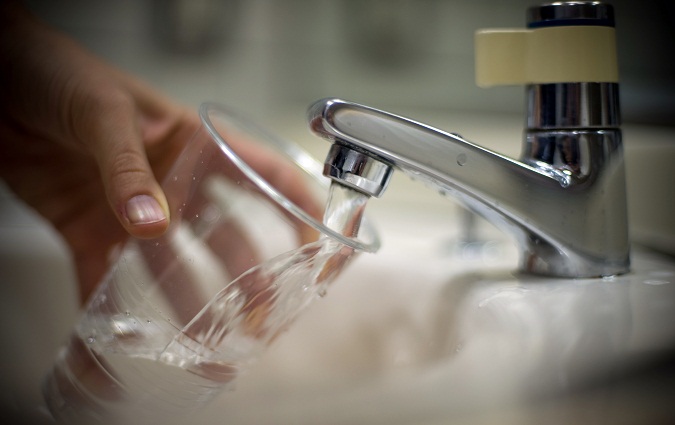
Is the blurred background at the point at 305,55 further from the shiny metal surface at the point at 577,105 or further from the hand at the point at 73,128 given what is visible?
the shiny metal surface at the point at 577,105

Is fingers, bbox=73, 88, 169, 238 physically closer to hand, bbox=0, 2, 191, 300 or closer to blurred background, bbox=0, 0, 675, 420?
hand, bbox=0, 2, 191, 300

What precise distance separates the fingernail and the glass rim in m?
0.04

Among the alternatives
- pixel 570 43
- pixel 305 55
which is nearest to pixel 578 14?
pixel 570 43

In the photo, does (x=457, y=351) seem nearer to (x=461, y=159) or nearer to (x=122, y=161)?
(x=461, y=159)

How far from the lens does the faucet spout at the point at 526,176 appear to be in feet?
1.06

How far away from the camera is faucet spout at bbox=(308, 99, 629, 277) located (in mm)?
323

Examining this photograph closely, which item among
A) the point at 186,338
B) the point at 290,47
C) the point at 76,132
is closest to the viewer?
the point at 186,338

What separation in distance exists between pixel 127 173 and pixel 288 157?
0.13m

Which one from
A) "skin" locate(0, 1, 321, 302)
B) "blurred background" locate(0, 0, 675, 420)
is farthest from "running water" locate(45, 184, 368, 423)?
"blurred background" locate(0, 0, 675, 420)

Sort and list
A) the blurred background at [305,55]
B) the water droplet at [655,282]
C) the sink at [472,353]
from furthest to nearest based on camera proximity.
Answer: the blurred background at [305,55]
the water droplet at [655,282]
the sink at [472,353]

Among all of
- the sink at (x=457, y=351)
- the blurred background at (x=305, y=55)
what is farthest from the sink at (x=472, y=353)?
the blurred background at (x=305, y=55)

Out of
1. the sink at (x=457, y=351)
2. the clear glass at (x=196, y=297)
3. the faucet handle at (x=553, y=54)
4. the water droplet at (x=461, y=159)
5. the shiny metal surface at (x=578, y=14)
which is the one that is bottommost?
the sink at (x=457, y=351)

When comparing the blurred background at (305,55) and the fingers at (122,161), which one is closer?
the fingers at (122,161)

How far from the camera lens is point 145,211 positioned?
331 millimetres
